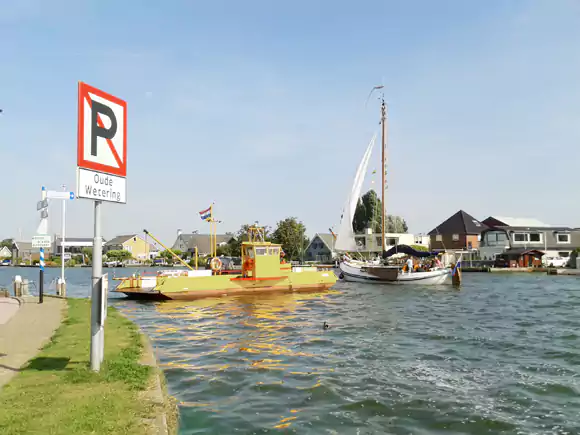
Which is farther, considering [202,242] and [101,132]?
[202,242]

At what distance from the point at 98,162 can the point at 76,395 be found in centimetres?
365

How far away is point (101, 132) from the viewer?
7.68 metres

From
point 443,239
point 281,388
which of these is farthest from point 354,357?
point 443,239

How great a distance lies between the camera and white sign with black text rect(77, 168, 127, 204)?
7.22 metres

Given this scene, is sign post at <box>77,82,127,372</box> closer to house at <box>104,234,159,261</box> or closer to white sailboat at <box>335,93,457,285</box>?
white sailboat at <box>335,93,457,285</box>

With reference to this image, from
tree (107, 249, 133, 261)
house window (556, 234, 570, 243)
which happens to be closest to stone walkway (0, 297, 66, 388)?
house window (556, 234, 570, 243)

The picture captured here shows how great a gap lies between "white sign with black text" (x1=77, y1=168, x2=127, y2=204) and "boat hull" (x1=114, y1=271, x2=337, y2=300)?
21.8 m

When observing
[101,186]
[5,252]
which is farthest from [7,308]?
[5,252]

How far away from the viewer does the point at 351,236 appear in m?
48.7

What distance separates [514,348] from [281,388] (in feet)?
26.3

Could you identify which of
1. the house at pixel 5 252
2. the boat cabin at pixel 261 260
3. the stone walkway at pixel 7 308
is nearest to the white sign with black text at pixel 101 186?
the stone walkway at pixel 7 308

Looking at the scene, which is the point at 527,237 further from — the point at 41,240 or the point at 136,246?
the point at 136,246

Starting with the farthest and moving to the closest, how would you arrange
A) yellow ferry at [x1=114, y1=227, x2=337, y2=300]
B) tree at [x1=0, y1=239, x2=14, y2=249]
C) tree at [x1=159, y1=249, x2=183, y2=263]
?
tree at [x1=0, y1=239, x2=14, y2=249] < tree at [x1=159, y1=249, x2=183, y2=263] < yellow ferry at [x1=114, y1=227, x2=337, y2=300]

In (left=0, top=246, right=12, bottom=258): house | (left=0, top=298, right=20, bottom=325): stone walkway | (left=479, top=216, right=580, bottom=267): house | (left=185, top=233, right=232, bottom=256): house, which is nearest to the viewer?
(left=0, top=298, right=20, bottom=325): stone walkway
